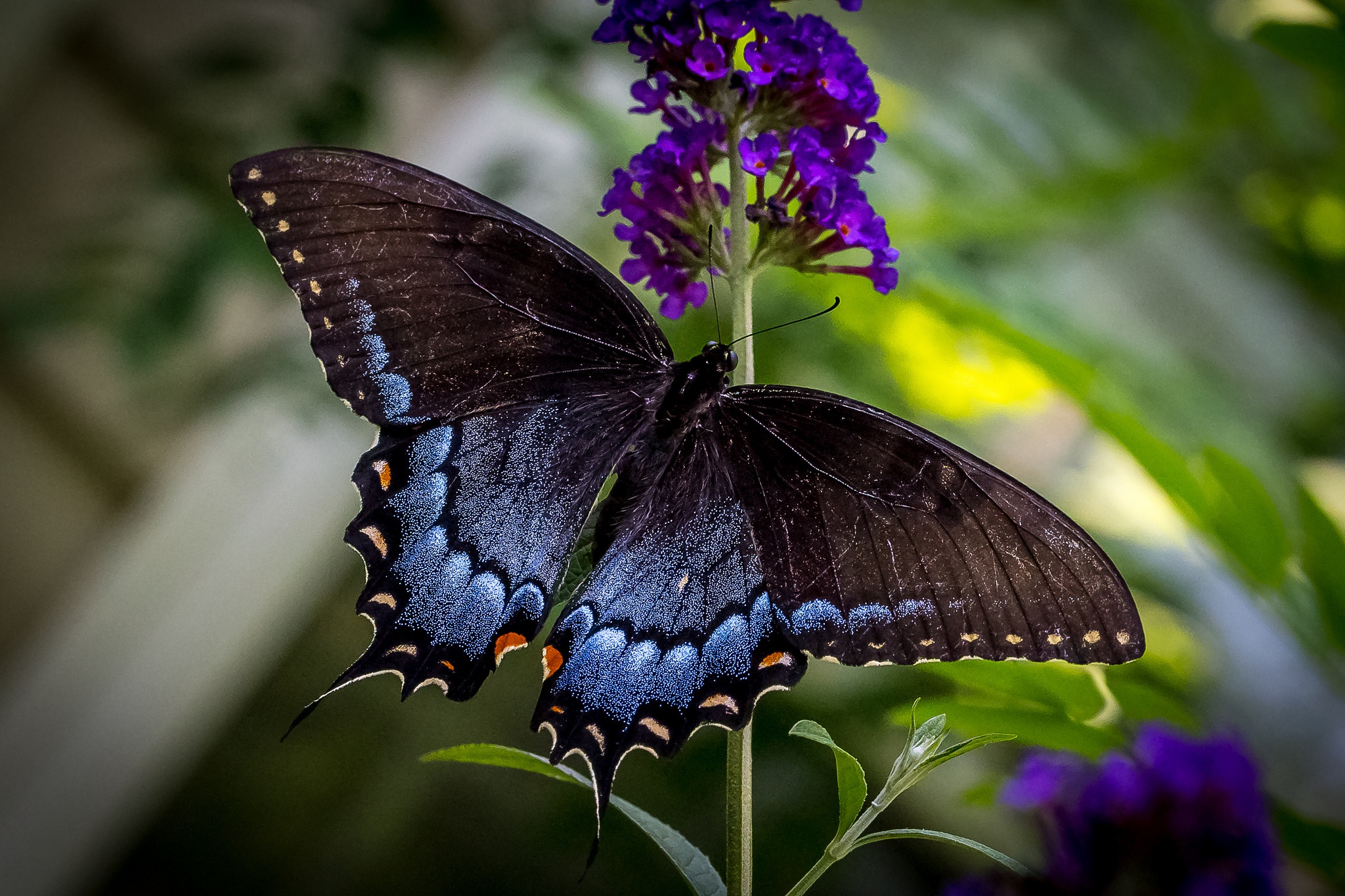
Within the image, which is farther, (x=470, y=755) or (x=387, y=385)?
(x=387, y=385)

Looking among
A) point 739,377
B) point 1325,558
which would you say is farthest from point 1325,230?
point 739,377

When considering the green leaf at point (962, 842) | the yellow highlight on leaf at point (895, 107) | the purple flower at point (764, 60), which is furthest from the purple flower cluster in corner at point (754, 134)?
the yellow highlight on leaf at point (895, 107)

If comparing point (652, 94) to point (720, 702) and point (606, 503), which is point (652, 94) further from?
point (720, 702)

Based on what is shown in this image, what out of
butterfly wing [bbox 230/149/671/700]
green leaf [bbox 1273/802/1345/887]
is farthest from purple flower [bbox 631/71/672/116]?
green leaf [bbox 1273/802/1345/887]

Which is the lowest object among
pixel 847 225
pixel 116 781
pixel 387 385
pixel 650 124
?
pixel 116 781

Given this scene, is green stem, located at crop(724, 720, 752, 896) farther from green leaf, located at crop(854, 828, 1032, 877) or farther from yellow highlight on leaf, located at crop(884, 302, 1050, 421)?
yellow highlight on leaf, located at crop(884, 302, 1050, 421)

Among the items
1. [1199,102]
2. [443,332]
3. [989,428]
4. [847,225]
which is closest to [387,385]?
[443,332]

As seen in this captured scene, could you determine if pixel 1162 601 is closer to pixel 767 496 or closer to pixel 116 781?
pixel 767 496

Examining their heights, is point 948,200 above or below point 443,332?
above
